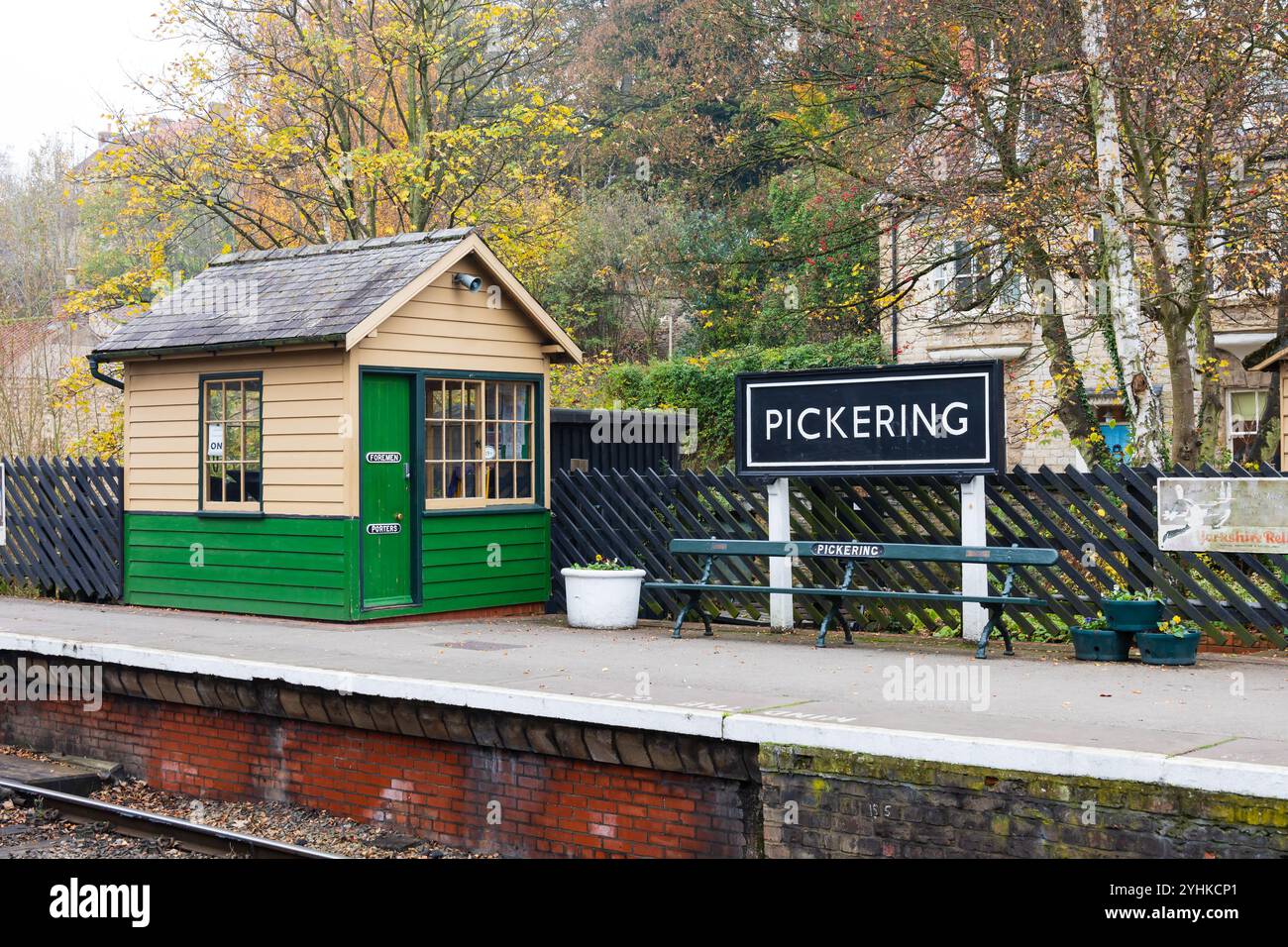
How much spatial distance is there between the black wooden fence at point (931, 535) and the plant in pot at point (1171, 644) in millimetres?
763

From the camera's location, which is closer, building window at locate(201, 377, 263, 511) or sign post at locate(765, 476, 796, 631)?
sign post at locate(765, 476, 796, 631)

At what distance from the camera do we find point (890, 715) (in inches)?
313

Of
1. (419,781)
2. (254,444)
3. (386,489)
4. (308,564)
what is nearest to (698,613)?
(386,489)

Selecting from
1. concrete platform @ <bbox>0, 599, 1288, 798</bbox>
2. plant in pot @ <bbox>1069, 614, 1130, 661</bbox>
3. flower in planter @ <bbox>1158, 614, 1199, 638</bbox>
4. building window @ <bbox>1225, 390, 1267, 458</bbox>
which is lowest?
concrete platform @ <bbox>0, 599, 1288, 798</bbox>

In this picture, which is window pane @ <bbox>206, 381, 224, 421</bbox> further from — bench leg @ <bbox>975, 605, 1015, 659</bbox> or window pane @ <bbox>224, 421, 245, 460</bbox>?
bench leg @ <bbox>975, 605, 1015, 659</bbox>

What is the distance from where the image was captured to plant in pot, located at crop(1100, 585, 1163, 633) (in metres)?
10.7

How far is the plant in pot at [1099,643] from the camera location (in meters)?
10.9

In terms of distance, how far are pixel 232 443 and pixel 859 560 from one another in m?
6.93

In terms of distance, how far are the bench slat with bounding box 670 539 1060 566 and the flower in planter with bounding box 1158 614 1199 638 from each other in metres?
0.96

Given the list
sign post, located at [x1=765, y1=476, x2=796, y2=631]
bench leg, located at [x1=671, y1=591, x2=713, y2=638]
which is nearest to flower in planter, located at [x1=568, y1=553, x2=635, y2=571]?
bench leg, located at [x1=671, y1=591, x2=713, y2=638]

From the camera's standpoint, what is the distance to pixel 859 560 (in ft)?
39.4

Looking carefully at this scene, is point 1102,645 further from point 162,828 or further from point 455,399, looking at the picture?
point 162,828

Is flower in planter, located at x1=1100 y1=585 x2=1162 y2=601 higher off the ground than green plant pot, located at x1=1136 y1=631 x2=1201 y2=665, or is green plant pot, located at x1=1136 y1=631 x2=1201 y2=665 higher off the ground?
flower in planter, located at x1=1100 y1=585 x2=1162 y2=601
